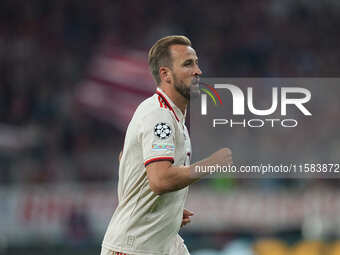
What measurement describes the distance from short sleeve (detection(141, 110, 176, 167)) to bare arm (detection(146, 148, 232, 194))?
0.17ft

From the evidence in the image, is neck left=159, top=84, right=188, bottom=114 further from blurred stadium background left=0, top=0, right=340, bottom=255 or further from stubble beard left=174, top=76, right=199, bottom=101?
blurred stadium background left=0, top=0, right=340, bottom=255

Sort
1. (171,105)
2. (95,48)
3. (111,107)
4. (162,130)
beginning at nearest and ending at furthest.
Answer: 1. (162,130)
2. (171,105)
3. (111,107)
4. (95,48)

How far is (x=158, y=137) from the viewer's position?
3916 mm

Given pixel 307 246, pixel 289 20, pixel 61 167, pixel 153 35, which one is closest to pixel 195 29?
pixel 153 35

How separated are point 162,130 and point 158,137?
2.0 inches

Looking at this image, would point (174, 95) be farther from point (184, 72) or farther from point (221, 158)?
point (221, 158)

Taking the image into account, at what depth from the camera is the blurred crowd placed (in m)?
12.9

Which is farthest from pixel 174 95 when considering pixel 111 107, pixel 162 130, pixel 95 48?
pixel 95 48

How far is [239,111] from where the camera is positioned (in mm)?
5609

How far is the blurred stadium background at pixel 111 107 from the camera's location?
1122 centimetres

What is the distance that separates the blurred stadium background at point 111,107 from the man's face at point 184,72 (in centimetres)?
668

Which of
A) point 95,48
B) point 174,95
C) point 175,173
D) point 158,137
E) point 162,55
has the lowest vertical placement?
point 175,173

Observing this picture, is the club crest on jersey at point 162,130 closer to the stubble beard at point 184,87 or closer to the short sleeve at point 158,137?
the short sleeve at point 158,137

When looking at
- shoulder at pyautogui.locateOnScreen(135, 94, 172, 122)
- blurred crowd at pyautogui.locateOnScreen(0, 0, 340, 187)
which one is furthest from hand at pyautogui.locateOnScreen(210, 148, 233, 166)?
blurred crowd at pyautogui.locateOnScreen(0, 0, 340, 187)
